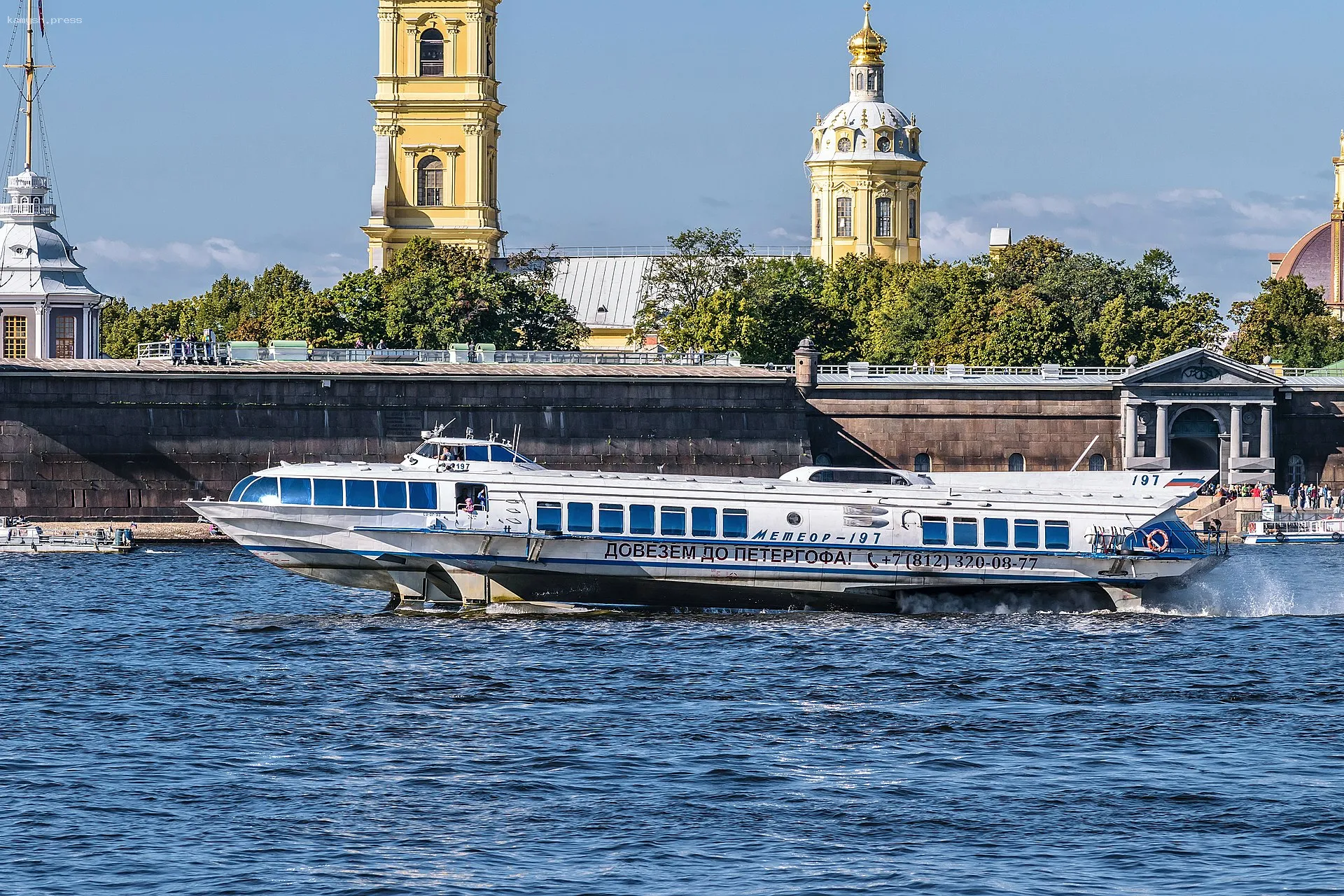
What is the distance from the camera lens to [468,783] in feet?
130

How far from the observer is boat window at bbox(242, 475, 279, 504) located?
2215 inches

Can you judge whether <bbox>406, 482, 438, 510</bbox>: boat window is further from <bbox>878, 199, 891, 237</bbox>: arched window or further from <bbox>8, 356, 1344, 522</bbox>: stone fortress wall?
<bbox>878, 199, 891, 237</bbox>: arched window

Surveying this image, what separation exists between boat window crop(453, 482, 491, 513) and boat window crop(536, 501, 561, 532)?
4.08ft

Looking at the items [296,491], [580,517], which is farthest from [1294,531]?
[296,491]

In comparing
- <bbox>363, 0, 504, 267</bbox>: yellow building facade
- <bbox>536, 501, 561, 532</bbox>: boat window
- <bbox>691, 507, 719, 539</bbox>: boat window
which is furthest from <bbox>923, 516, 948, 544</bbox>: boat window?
<bbox>363, 0, 504, 267</bbox>: yellow building facade

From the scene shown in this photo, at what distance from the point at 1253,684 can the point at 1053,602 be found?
8.99 m

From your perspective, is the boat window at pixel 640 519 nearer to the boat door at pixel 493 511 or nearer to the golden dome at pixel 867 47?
the boat door at pixel 493 511

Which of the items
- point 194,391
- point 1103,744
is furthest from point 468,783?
point 194,391

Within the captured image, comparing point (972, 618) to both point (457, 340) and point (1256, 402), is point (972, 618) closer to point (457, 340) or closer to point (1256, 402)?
point (1256, 402)

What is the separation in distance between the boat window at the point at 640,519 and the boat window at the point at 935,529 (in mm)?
6789

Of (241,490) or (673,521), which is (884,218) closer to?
(673,521)

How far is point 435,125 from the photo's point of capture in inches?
5354

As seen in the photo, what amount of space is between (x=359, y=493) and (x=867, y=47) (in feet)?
389

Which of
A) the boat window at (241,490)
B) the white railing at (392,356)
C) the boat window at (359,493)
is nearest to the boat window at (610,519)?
the boat window at (359,493)
